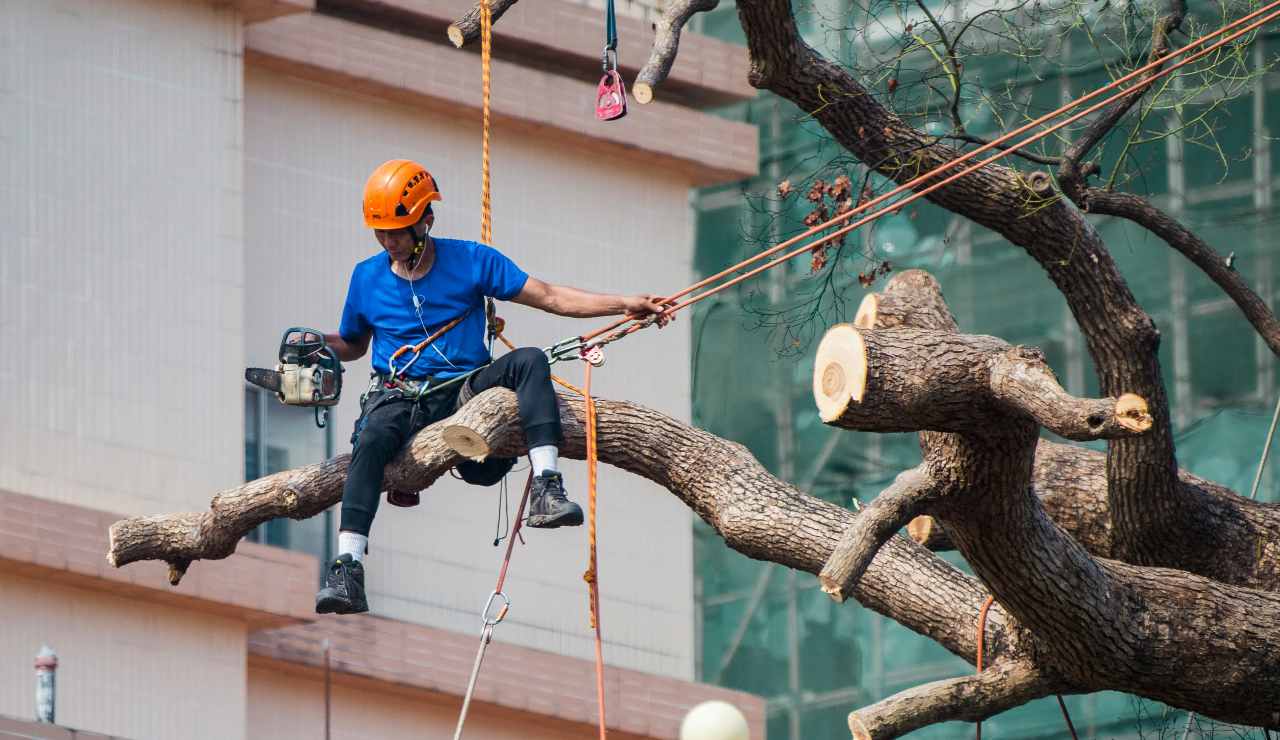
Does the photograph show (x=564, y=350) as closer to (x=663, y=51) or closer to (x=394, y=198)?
(x=394, y=198)

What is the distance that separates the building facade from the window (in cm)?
2

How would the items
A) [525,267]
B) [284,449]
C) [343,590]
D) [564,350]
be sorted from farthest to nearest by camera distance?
[525,267]
[284,449]
[564,350]
[343,590]

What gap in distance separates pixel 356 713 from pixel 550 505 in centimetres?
973

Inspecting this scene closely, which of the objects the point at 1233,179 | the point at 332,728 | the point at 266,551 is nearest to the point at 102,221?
the point at 266,551

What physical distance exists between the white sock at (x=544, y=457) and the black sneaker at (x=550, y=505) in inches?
0.9

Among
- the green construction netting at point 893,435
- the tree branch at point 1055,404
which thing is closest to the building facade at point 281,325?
the green construction netting at point 893,435

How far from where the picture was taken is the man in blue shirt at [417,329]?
36.1ft

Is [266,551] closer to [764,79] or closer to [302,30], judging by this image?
[302,30]

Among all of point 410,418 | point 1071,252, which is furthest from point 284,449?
point 1071,252

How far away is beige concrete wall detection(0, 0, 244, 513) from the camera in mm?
18578

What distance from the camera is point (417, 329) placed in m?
11.4

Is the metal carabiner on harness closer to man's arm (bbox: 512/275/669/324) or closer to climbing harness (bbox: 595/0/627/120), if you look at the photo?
man's arm (bbox: 512/275/669/324)

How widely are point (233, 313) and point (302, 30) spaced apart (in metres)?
2.31

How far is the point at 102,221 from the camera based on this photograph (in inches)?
749
